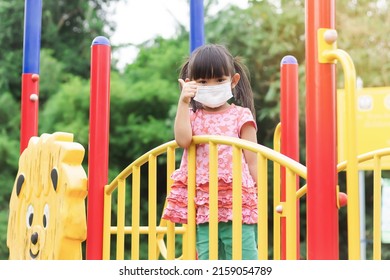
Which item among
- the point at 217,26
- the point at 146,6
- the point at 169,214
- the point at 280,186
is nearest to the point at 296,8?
the point at 217,26

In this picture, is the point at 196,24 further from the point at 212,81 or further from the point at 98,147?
the point at 212,81

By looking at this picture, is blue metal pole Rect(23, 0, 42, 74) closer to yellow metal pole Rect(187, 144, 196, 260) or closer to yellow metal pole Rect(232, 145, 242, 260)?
yellow metal pole Rect(187, 144, 196, 260)

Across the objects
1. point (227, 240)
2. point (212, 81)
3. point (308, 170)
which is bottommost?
point (227, 240)

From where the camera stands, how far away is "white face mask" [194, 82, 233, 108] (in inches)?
87.2

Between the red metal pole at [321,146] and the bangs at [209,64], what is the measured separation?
0.56 meters

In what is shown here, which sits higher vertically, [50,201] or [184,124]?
[184,124]

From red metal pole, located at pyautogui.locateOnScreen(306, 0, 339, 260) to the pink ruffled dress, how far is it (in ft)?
1.79

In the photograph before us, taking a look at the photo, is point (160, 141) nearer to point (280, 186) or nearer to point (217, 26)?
point (217, 26)

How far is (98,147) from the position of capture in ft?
8.84

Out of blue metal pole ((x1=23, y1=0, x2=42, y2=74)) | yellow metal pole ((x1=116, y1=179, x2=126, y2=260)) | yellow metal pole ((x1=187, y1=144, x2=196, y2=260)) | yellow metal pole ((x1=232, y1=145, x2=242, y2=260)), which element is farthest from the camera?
blue metal pole ((x1=23, y1=0, x2=42, y2=74))

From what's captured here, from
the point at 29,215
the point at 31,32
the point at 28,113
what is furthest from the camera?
the point at 31,32

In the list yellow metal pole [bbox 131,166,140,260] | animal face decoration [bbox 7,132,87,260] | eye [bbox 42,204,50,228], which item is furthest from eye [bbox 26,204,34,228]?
yellow metal pole [bbox 131,166,140,260]

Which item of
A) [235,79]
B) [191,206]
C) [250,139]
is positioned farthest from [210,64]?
[191,206]

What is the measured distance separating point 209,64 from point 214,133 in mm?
209
